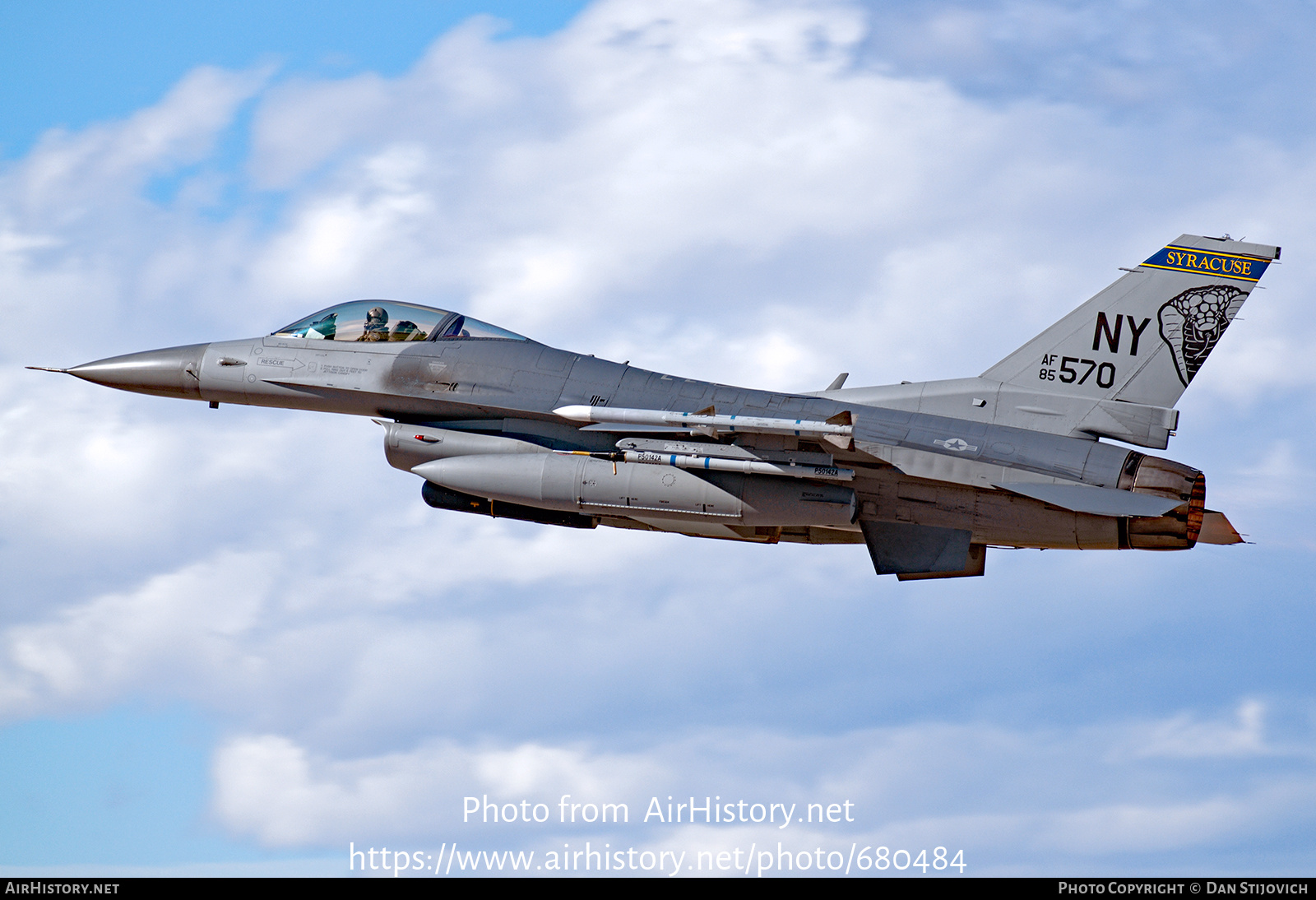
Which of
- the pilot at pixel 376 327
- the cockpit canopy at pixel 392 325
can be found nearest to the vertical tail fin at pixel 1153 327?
the cockpit canopy at pixel 392 325

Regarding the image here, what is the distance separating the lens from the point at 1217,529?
18.5 m

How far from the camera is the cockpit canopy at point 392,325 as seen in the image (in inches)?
805

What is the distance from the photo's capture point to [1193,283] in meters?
19.1

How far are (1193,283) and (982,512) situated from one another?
403 cm

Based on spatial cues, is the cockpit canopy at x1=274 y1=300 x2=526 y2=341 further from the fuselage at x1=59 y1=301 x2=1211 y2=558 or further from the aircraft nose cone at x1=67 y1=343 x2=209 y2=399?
the aircraft nose cone at x1=67 y1=343 x2=209 y2=399

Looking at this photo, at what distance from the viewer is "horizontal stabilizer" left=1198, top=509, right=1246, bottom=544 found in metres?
18.5

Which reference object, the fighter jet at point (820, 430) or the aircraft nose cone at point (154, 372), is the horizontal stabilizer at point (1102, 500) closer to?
the fighter jet at point (820, 430)

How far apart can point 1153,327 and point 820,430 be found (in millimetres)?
4921

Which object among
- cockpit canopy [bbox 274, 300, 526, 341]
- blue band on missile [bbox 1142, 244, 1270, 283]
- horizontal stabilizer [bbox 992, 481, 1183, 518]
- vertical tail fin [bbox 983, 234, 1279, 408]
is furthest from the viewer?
cockpit canopy [bbox 274, 300, 526, 341]

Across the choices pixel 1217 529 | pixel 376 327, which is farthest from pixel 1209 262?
pixel 376 327

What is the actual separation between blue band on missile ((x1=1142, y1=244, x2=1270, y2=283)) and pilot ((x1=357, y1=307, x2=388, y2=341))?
1014 centimetres

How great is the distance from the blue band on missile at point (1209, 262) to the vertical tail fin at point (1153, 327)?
1 centimetres

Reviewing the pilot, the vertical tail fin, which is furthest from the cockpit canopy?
the vertical tail fin

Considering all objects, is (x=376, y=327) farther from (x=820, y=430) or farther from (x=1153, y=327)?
(x=1153, y=327)
